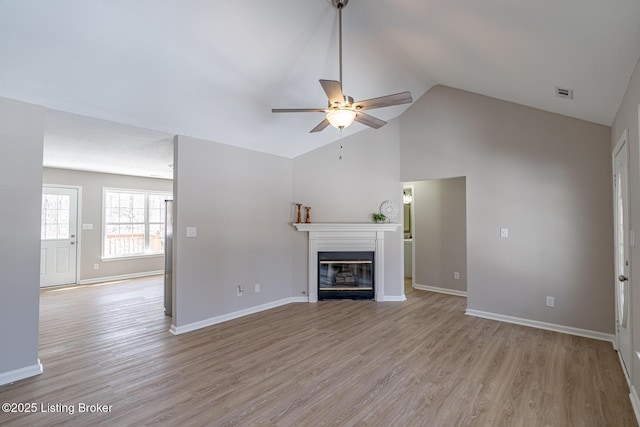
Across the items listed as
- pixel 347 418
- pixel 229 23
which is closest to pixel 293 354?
pixel 347 418

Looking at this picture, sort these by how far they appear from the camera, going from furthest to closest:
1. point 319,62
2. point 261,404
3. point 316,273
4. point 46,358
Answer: point 316,273 < point 319,62 < point 46,358 < point 261,404

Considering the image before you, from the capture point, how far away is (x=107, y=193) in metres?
6.55

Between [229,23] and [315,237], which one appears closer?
[229,23]

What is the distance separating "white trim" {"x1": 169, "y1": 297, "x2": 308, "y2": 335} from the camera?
354 cm

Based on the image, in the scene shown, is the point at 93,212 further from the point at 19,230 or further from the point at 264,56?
the point at 264,56

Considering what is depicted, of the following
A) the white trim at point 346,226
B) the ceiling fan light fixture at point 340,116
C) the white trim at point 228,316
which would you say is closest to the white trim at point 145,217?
the white trim at point 228,316

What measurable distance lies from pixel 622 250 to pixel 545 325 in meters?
1.36

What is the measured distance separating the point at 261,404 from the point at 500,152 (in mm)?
4093

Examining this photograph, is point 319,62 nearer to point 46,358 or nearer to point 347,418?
point 347,418

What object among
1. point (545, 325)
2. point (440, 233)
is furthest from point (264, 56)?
point (545, 325)

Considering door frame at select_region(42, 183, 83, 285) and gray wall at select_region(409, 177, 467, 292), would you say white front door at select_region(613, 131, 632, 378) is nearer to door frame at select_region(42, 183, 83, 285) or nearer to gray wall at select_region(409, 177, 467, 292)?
gray wall at select_region(409, 177, 467, 292)

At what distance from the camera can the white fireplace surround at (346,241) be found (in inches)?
191

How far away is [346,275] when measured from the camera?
509 centimetres

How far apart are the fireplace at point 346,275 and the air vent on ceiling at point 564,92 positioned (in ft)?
10.4
